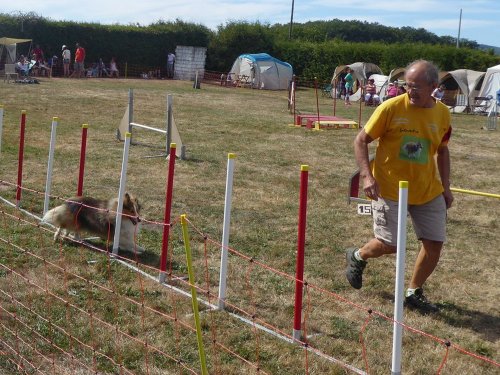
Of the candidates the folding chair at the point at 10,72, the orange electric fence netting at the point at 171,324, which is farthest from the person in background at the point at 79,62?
the orange electric fence netting at the point at 171,324

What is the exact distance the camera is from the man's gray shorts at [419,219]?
4.84 meters

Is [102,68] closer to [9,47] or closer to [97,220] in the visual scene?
[9,47]

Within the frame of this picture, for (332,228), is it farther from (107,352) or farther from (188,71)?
(188,71)

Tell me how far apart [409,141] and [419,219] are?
0.58 m

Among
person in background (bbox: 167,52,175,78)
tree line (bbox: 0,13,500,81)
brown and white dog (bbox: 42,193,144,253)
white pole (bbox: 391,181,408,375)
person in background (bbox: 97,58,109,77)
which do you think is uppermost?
tree line (bbox: 0,13,500,81)

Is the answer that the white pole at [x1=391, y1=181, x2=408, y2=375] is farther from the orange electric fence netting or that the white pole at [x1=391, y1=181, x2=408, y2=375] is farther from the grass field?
the grass field

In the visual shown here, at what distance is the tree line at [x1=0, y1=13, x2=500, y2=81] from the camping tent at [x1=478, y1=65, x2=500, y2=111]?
19.6 feet

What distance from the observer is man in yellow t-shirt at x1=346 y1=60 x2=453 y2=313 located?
183 inches

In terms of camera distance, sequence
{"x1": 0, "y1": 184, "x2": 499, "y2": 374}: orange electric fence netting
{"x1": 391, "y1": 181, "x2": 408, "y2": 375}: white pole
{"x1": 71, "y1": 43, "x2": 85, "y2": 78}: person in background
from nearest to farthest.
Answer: {"x1": 391, "y1": 181, "x2": 408, "y2": 375}: white pole → {"x1": 0, "y1": 184, "x2": 499, "y2": 374}: orange electric fence netting → {"x1": 71, "y1": 43, "x2": 85, "y2": 78}: person in background

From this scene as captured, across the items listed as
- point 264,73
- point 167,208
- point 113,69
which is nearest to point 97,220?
point 167,208

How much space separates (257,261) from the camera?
628 cm

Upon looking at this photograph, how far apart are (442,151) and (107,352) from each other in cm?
267

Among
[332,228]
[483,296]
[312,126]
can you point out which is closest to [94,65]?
[312,126]

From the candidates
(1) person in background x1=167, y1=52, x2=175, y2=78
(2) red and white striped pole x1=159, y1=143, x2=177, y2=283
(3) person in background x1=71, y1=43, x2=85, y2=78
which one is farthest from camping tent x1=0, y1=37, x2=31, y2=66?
(2) red and white striped pole x1=159, y1=143, x2=177, y2=283
